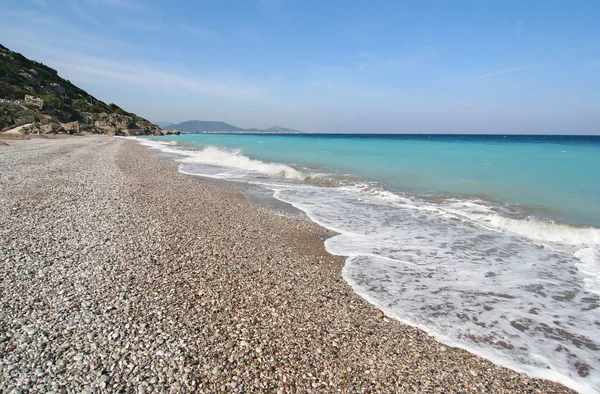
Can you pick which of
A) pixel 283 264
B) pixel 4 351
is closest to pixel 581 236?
pixel 283 264

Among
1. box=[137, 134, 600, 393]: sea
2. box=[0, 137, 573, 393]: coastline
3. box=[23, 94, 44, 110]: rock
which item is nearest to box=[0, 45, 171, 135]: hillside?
box=[23, 94, 44, 110]: rock

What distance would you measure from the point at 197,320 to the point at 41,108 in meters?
60.8

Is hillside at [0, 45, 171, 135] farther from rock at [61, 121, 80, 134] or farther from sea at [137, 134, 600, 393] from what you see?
sea at [137, 134, 600, 393]

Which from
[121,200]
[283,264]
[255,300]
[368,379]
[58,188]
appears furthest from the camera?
[58,188]

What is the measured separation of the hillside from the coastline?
43.6 m

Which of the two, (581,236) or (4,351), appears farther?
(581,236)

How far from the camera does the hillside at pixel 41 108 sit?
4109 centimetres

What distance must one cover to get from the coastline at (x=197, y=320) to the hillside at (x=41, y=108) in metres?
43.6

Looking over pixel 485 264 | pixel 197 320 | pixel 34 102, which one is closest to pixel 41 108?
pixel 34 102

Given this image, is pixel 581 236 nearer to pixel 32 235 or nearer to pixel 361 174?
pixel 361 174

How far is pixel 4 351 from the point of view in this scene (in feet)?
11.1

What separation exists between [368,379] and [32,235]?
25.1 ft

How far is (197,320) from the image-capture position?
13.8 ft

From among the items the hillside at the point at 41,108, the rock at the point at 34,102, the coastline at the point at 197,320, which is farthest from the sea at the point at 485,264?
the rock at the point at 34,102
